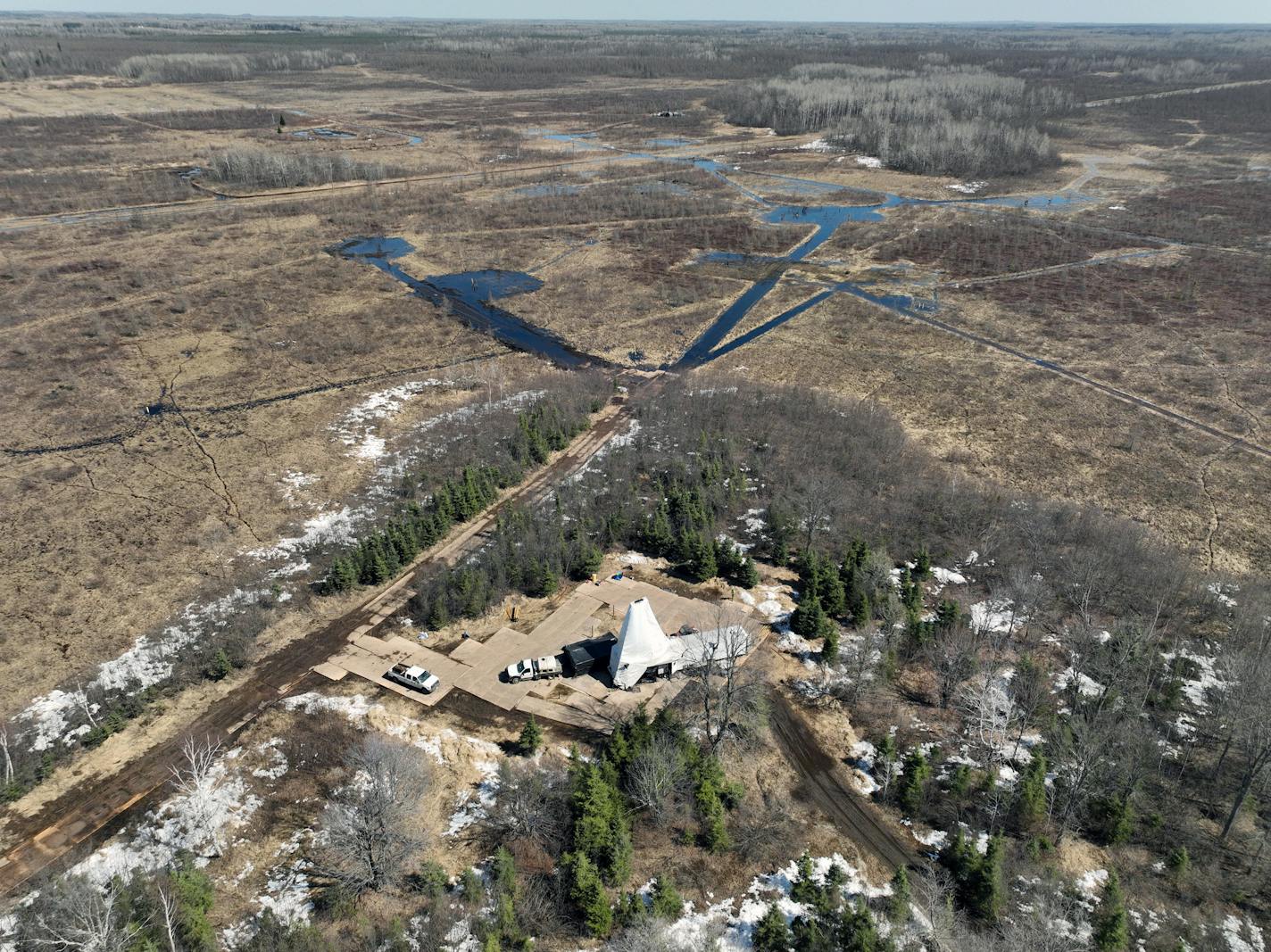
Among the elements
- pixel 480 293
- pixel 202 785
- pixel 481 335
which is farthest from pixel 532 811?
pixel 480 293

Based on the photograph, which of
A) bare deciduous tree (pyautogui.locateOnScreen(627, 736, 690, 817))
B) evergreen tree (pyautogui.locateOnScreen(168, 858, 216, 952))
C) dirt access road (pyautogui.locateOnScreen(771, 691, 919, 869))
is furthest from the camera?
bare deciduous tree (pyautogui.locateOnScreen(627, 736, 690, 817))

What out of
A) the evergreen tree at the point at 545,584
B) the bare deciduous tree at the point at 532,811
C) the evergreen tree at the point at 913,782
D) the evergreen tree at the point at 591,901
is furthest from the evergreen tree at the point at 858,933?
the evergreen tree at the point at 545,584

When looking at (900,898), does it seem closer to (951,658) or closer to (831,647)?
(831,647)

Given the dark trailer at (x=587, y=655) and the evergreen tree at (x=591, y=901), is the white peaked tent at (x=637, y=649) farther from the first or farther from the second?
the evergreen tree at (x=591, y=901)

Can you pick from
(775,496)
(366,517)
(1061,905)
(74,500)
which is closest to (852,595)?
(775,496)

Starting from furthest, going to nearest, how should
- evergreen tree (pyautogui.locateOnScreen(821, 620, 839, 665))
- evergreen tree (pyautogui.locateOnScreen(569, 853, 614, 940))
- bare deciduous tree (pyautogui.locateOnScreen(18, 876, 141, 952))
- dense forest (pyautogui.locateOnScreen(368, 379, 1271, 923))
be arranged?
evergreen tree (pyautogui.locateOnScreen(821, 620, 839, 665)) < dense forest (pyautogui.locateOnScreen(368, 379, 1271, 923)) < evergreen tree (pyautogui.locateOnScreen(569, 853, 614, 940)) < bare deciduous tree (pyautogui.locateOnScreen(18, 876, 141, 952))

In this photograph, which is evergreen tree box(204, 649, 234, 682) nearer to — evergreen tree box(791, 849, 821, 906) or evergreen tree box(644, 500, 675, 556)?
evergreen tree box(644, 500, 675, 556)

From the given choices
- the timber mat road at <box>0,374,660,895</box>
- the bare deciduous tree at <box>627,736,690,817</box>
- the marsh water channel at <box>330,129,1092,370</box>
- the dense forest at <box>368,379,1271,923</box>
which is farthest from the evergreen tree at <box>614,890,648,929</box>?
the marsh water channel at <box>330,129,1092,370</box>
